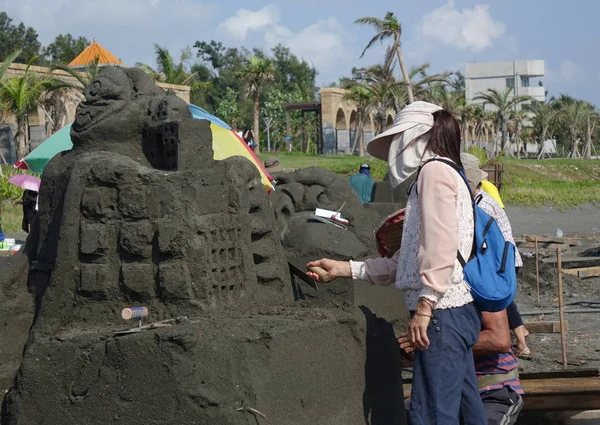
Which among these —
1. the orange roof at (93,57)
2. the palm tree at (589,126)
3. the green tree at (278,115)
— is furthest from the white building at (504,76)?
the orange roof at (93,57)

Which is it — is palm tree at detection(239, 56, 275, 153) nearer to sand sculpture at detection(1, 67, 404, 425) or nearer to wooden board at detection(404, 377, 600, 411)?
wooden board at detection(404, 377, 600, 411)

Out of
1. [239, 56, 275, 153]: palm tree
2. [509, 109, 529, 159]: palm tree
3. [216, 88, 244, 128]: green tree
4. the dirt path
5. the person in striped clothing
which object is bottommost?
the dirt path

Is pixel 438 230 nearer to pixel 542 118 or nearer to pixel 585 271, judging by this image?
pixel 585 271

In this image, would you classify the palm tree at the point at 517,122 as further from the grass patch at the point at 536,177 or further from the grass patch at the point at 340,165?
the grass patch at the point at 340,165

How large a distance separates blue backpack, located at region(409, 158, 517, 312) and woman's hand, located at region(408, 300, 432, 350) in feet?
0.73

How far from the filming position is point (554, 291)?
480 inches

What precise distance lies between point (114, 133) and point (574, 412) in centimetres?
319

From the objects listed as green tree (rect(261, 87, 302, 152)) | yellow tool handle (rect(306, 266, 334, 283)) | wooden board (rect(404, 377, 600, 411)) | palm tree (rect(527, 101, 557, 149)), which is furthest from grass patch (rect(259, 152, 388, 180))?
palm tree (rect(527, 101, 557, 149))

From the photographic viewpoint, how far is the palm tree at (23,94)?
2714 cm

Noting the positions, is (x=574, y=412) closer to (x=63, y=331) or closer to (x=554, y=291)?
(x=63, y=331)

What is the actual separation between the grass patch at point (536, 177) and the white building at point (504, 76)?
172 feet

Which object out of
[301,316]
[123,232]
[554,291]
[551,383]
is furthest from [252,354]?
[554,291]

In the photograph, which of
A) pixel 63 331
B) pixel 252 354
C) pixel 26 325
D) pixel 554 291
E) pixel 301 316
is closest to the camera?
pixel 252 354

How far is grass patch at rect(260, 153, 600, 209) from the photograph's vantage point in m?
28.1
